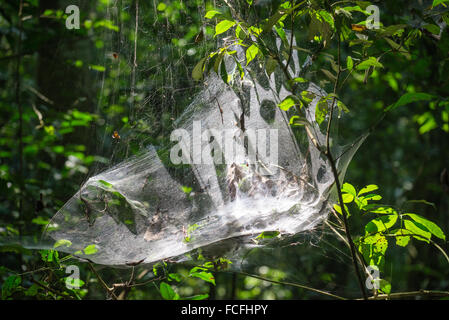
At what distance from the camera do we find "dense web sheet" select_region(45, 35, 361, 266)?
4.29 feet

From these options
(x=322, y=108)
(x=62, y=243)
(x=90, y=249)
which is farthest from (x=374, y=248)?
(x=62, y=243)

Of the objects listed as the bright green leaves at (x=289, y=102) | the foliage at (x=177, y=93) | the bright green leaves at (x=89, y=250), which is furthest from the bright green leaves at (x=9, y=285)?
the bright green leaves at (x=289, y=102)

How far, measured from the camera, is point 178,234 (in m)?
1.40

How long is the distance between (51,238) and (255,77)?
1072mm

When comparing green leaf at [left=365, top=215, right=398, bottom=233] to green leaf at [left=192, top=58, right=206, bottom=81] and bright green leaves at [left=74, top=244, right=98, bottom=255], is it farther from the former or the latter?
bright green leaves at [left=74, top=244, right=98, bottom=255]

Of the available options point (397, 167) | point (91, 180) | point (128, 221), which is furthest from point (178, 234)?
point (397, 167)

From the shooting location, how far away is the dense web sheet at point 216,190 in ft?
4.29

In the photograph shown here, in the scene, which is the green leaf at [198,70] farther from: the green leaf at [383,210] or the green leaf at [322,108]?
the green leaf at [383,210]

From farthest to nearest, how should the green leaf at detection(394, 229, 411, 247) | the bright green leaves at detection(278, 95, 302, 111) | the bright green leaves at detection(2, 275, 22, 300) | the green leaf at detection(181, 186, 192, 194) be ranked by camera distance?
the green leaf at detection(181, 186, 192, 194), the bright green leaves at detection(2, 275, 22, 300), the green leaf at detection(394, 229, 411, 247), the bright green leaves at detection(278, 95, 302, 111)

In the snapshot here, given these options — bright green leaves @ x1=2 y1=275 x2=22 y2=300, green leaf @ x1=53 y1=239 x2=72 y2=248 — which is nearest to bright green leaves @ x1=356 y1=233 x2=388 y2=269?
green leaf @ x1=53 y1=239 x2=72 y2=248

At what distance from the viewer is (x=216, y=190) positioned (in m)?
1.48

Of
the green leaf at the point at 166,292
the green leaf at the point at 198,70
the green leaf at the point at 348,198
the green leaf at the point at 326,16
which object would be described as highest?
the green leaf at the point at 326,16

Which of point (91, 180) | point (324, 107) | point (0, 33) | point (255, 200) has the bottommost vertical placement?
point (255, 200)
